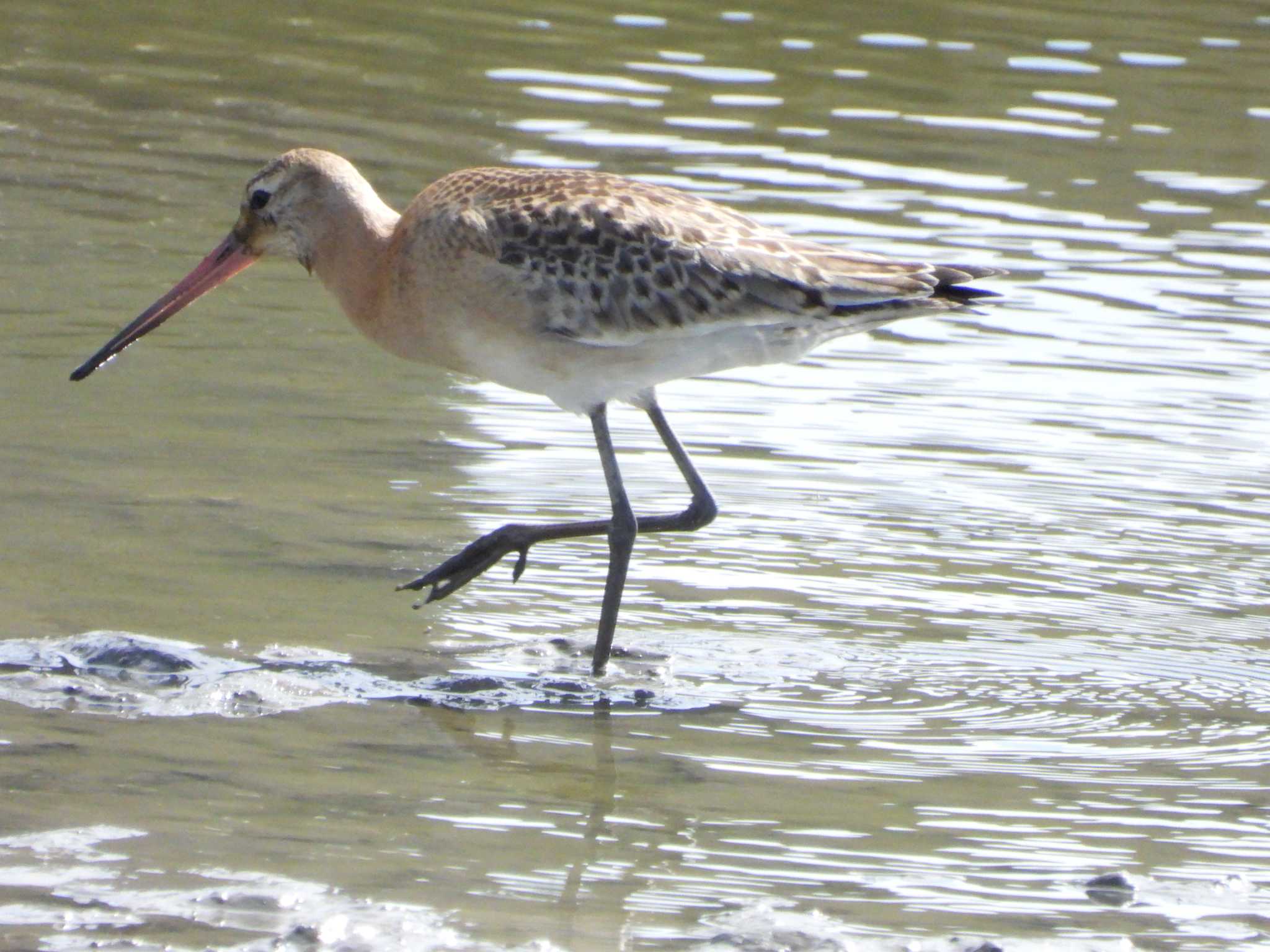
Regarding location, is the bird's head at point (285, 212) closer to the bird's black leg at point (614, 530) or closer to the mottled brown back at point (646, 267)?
the mottled brown back at point (646, 267)

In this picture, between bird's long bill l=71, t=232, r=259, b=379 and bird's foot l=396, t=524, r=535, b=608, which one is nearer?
bird's foot l=396, t=524, r=535, b=608

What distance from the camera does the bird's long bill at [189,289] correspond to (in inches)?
283

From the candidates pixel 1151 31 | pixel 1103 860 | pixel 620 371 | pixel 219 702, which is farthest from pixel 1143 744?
pixel 1151 31

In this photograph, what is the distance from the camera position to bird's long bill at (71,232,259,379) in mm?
7184

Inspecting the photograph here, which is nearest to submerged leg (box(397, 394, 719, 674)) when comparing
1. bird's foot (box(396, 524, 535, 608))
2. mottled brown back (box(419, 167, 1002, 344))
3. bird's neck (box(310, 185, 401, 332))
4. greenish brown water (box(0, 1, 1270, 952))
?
bird's foot (box(396, 524, 535, 608))

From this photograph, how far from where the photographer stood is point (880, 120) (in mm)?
13047

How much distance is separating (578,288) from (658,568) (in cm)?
122

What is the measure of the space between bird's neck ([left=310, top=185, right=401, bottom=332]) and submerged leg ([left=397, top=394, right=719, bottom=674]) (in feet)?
2.48

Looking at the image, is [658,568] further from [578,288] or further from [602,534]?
[578,288]

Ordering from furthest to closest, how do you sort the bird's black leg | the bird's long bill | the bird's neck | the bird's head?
the bird's long bill → the bird's head → the bird's neck → the bird's black leg

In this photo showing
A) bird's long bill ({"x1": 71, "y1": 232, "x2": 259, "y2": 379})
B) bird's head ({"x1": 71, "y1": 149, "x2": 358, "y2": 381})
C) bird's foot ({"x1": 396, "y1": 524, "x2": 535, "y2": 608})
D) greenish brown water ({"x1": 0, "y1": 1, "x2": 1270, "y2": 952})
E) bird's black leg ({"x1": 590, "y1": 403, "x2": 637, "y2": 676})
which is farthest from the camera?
bird's long bill ({"x1": 71, "y1": 232, "x2": 259, "y2": 379})

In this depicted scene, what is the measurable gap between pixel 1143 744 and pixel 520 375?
203 cm

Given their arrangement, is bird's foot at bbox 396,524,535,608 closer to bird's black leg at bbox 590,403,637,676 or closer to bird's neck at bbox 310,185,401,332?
bird's black leg at bbox 590,403,637,676

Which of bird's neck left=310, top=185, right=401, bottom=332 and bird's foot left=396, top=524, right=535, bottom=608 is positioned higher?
bird's neck left=310, top=185, right=401, bottom=332
